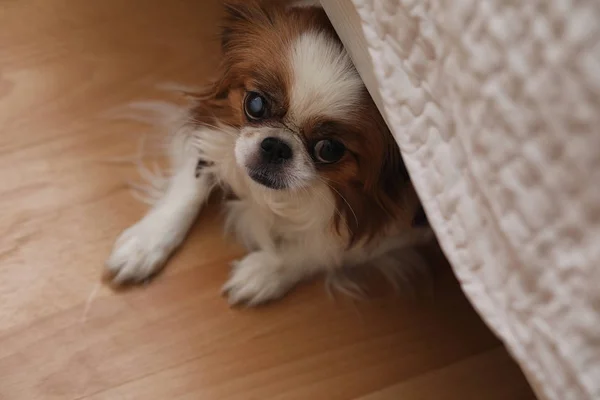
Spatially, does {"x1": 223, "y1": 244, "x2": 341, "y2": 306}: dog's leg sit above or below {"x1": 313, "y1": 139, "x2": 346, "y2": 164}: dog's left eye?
below

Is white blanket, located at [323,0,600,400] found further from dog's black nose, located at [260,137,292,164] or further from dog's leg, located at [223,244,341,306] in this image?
dog's leg, located at [223,244,341,306]

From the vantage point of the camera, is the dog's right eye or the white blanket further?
the dog's right eye

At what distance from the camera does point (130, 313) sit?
4.09 ft

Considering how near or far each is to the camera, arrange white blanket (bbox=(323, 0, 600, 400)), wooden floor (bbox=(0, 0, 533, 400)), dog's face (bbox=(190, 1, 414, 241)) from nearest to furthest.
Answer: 1. white blanket (bbox=(323, 0, 600, 400))
2. dog's face (bbox=(190, 1, 414, 241))
3. wooden floor (bbox=(0, 0, 533, 400))

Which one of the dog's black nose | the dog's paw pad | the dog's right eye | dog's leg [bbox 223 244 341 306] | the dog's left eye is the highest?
the dog's right eye

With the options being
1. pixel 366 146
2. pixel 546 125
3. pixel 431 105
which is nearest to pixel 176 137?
pixel 366 146

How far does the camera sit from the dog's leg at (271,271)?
4.18 feet

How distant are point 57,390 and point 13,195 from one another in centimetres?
40

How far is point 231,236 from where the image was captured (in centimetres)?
137

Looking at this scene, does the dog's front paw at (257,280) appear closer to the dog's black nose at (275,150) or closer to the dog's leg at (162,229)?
the dog's leg at (162,229)

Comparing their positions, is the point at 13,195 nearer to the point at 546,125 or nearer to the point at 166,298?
the point at 166,298

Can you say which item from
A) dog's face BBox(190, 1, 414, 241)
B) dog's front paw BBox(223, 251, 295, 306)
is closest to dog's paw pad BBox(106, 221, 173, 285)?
dog's front paw BBox(223, 251, 295, 306)

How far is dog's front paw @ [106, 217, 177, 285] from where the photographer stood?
1.25 meters

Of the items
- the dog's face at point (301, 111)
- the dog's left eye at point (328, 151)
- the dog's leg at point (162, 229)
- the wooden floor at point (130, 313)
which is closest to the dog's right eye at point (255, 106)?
the dog's face at point (301, 111)
